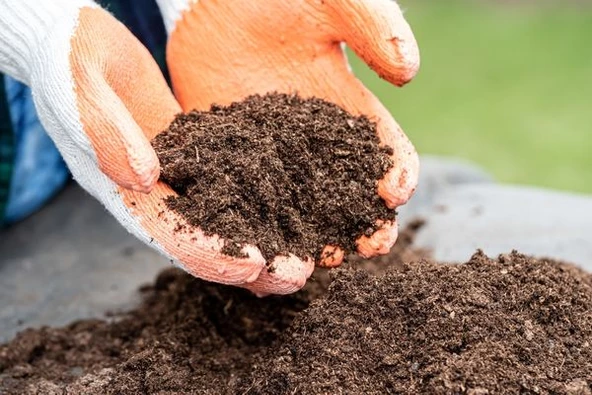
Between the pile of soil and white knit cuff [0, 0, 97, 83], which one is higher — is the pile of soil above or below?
below

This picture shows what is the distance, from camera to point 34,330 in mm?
1609

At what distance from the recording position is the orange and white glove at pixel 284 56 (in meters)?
1.37

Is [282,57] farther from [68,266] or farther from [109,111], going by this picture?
[68,266]

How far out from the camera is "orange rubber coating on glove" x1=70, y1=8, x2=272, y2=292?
44.3 inches

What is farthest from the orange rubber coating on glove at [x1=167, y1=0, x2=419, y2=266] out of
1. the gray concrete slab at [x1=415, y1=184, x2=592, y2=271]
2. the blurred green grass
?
the blurred green grass

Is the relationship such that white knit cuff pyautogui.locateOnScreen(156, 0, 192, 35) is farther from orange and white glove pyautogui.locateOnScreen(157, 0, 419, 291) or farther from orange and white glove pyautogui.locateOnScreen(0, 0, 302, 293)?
orange and white glove pyautogui.locateOnScreen(0, 0, 302, 293)

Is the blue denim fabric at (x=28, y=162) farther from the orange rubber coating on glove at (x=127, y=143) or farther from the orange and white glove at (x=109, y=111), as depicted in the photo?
the orange rubber coating on glove at (x=127, y=143)

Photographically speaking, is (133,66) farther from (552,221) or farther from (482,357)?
(552,221)

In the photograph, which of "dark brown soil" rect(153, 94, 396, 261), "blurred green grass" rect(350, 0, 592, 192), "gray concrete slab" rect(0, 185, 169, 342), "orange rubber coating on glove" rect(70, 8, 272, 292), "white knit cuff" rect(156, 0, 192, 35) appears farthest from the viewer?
"blurred green grass" rect(350, 0, 592, 192)

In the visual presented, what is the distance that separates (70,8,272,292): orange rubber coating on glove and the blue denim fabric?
1.93 feet

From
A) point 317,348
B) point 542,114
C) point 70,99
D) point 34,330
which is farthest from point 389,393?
point 542,114

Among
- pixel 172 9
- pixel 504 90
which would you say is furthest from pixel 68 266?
pixel 504 90

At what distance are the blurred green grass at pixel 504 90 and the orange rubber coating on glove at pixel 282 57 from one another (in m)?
2.28

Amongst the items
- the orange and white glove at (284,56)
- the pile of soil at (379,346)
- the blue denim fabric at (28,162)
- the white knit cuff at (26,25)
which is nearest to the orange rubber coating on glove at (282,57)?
the orange and white glove at (284,56)
